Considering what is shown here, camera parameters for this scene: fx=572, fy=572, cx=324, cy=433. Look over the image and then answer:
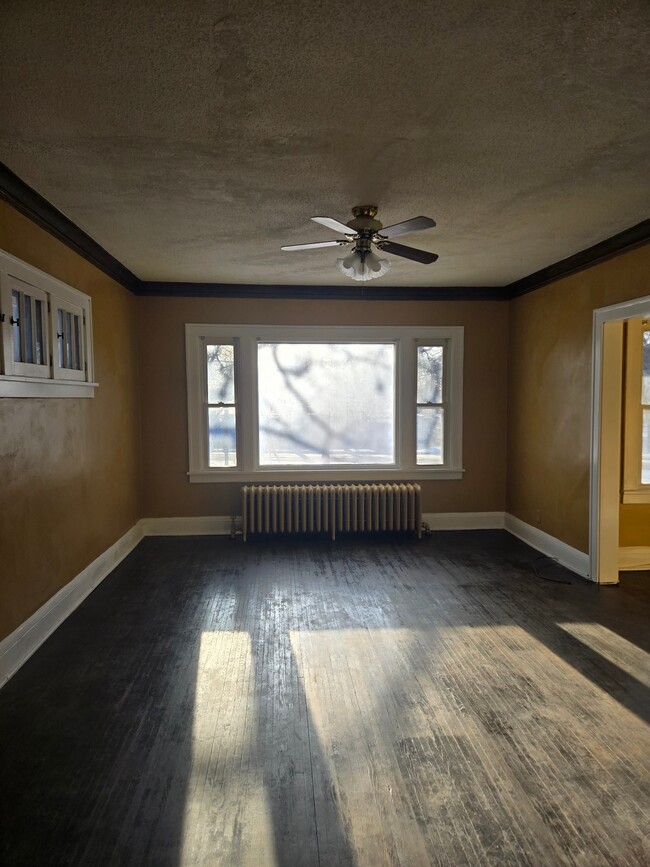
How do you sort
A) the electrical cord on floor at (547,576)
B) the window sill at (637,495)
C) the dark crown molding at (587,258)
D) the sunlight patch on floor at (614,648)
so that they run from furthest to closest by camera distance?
the window sill at (637,495)
the electrical cord on floor at (547,576)
the dark crown molding at (587,258)
the sunlight patch on floor at (614,648)

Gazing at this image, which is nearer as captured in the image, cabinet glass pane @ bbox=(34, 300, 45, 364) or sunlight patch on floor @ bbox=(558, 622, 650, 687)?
sunlight patch on floor @ bbox=(558, 622, 650, 687)

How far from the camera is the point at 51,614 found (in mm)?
3707

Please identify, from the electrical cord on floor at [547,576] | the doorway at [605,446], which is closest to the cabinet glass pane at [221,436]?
the electrical cord on floor at [547,576]

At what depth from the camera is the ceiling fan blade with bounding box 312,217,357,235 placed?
9.73 feet

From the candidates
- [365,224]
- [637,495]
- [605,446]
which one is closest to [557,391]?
[605,446]

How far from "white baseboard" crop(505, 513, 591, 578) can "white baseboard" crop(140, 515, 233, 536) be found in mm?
3025

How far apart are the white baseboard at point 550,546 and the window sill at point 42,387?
13.9 ft

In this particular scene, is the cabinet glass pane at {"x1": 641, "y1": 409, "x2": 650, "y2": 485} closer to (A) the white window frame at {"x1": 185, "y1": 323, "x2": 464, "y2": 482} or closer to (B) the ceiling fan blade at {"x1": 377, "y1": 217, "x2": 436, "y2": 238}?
(A) the white window frame at {"x1": 185, "y1": 323, "x2": 464, "y2": 482}

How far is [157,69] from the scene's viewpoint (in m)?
2.01

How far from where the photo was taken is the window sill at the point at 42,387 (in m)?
3.10

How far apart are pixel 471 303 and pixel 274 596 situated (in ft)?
12.8

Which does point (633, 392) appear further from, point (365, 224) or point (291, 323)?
point (291, 323)

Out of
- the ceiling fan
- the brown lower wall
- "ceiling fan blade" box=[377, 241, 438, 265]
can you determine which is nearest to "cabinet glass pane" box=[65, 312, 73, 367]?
the ceiling fan

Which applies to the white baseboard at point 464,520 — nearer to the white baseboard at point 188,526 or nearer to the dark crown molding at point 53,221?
the white baseboard at point 188,526
